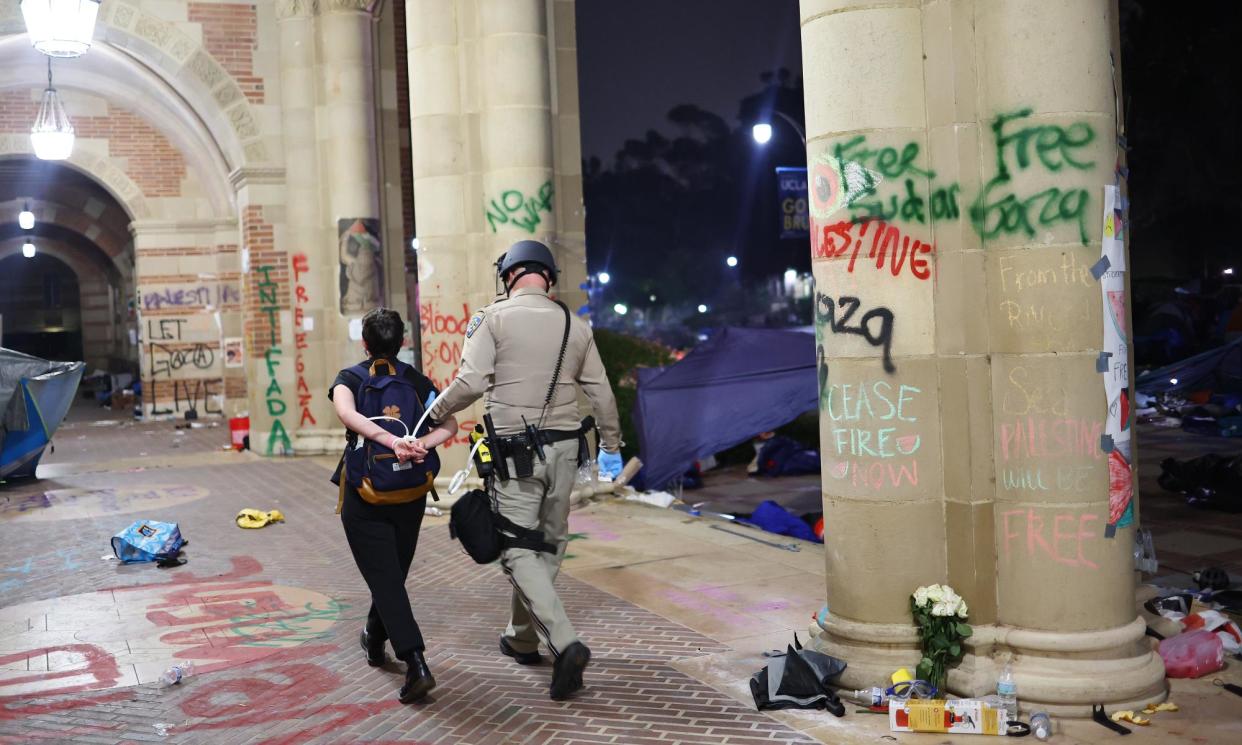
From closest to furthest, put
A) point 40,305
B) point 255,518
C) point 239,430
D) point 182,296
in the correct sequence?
point 255,518 < point 239,430 < point 182,296 < point 40,305

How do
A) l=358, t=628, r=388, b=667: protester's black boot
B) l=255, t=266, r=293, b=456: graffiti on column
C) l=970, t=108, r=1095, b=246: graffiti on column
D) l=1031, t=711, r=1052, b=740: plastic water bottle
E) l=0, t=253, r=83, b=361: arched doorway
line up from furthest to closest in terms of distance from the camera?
l=0, t=253, r=83, b=361: arched doorway
l=255, t=266, r=293, b=456: graffiti on column
l=358, t=628, r=388, b=667: protester's black boot
l=970, t=108, r=1095, b=246: graffiti on column
l=1031, t=711, r=1052, b=740: plastic water bottle

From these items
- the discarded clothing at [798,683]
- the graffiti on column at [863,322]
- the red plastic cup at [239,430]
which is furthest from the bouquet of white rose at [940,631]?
the red plastic cup at [239,430]

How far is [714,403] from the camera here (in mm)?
13695

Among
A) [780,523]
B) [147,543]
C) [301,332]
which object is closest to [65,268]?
[301,332]

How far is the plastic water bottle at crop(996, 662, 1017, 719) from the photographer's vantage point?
197 inches

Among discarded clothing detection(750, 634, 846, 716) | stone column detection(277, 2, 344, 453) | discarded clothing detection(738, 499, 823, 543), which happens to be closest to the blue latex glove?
discarded clothing detection(738, 499, 823, 543)

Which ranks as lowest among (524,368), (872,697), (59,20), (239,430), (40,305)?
(872,697)

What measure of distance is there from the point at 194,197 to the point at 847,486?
21.8 meters

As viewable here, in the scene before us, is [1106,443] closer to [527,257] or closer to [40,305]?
[527,257]

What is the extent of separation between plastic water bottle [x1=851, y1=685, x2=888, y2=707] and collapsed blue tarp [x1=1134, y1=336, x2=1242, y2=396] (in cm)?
1593

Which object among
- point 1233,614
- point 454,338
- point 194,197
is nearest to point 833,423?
point 1233,614

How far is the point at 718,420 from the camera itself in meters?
13.6

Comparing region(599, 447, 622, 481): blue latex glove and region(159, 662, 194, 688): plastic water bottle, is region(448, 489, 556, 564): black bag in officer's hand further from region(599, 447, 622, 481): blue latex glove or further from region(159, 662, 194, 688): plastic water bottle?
region(599, 447, 622, 481): blue latex glove

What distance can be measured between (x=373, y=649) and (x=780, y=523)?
5.07m
